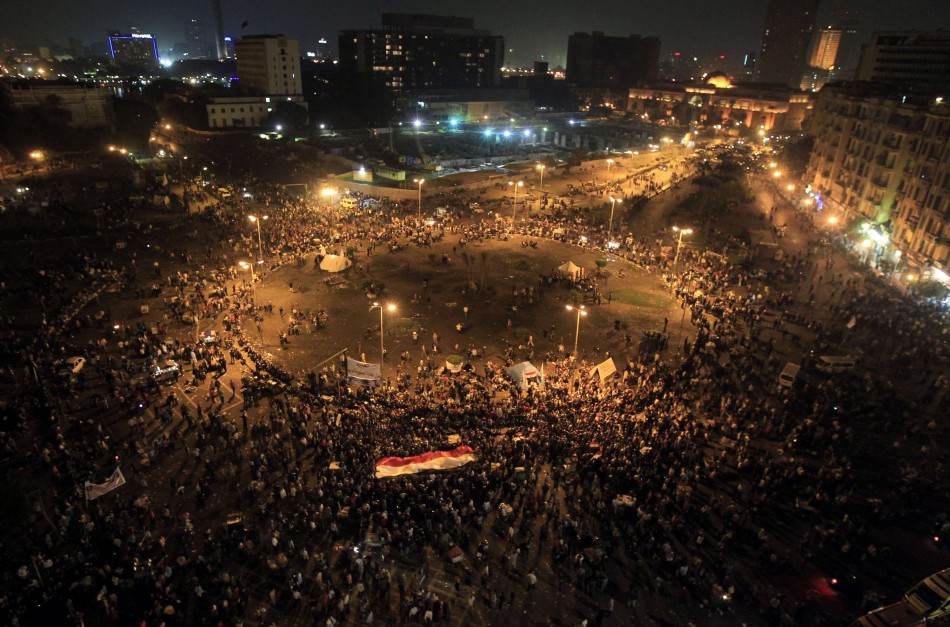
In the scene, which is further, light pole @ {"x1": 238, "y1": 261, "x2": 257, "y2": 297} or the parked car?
light pole @ {"x1": 238, "y1": 261, "x2": 257, "y2": 297}

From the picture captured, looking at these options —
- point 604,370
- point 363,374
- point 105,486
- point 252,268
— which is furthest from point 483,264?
point 105,486

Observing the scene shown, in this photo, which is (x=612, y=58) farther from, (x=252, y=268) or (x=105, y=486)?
Result: (x=105, y=486)

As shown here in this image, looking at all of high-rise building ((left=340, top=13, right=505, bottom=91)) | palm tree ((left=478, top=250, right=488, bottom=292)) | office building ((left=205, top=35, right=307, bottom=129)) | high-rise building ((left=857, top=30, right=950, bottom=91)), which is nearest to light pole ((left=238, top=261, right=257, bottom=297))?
palm tree ((left=478, top=250, right=488, bottom=292))

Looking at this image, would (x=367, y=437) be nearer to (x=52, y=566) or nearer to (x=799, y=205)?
(x=52, y=566)

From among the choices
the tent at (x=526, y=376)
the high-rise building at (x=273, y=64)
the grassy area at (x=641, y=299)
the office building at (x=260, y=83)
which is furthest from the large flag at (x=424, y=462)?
the high-rise building at (x=273, y=64)

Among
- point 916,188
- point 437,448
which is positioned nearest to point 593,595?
point 437,448

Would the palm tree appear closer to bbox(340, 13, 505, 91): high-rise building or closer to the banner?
the banner

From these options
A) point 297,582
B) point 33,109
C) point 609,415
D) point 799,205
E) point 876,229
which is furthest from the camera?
point 33,109
